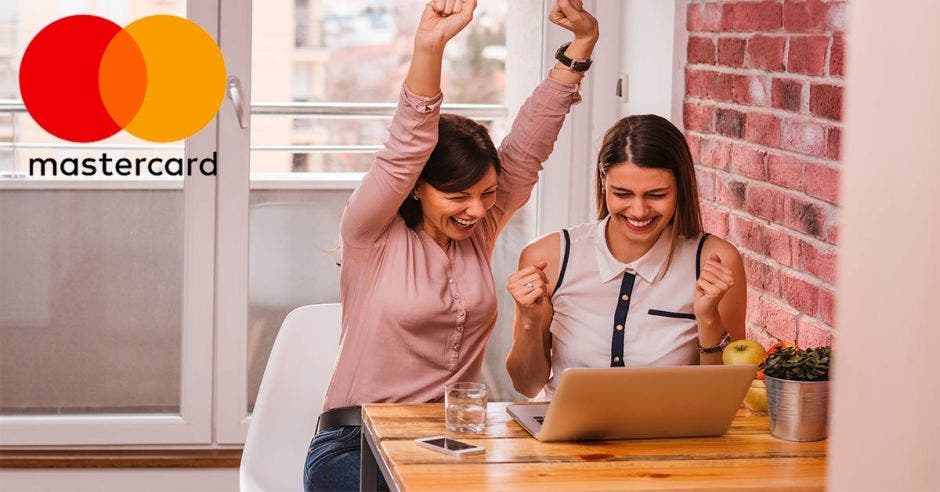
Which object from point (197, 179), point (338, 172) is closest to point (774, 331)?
point (338, 172)

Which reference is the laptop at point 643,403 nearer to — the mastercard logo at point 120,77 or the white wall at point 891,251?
the white wall at point 891,251

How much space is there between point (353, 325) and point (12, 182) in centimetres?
161

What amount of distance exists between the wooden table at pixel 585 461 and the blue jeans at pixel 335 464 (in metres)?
0.18

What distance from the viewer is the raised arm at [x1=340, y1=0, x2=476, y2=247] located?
6.58 ft

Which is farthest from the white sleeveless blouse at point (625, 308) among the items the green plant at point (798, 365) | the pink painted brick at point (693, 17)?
the pink painted brick at point (693, 17)

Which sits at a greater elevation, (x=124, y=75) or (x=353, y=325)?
(x=124, y=75)

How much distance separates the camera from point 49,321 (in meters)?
3.43

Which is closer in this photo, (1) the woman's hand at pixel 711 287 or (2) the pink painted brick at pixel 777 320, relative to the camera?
(1) the woman's hand at pixel 711 287

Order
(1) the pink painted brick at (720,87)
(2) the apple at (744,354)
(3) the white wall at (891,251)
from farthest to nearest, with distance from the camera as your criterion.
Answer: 1. (1) the pink painted brick at (720,87)
2. (2) the apple at (744,354)
3. (3) the white wall at (891,251)

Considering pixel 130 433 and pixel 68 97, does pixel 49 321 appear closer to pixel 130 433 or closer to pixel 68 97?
pixel 130 433

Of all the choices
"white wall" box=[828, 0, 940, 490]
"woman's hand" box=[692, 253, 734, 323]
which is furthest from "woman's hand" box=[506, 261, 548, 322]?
"white wall" box=[828, 0, 940, 490]

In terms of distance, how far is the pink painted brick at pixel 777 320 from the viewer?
246 centimetres

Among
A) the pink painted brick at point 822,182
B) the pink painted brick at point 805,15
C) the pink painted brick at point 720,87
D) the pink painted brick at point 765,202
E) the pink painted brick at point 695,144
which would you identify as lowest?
the pink painted brick at point 765,202

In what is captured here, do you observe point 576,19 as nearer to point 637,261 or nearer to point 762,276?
point 637,261
